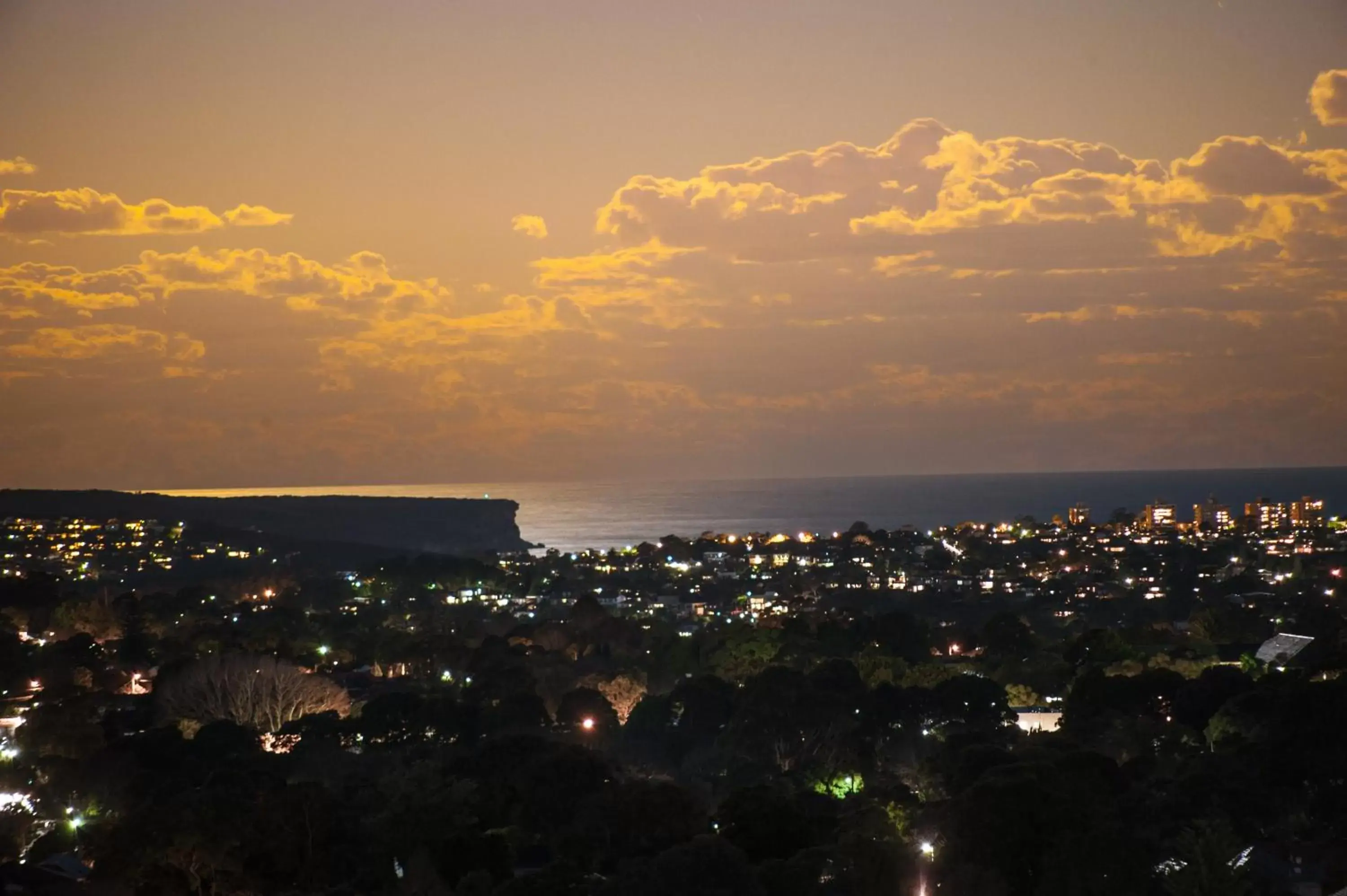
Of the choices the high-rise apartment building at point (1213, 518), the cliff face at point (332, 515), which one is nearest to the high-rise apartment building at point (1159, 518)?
the high-rise apartment building at point (1213, 518)

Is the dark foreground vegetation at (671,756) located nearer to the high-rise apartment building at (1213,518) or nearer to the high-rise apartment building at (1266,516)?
the high-rise apartment building at (1266,516)

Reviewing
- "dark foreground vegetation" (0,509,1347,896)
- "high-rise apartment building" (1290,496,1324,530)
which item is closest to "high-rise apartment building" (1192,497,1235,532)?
"high-rise apartment building" (1290,496,1324,530)

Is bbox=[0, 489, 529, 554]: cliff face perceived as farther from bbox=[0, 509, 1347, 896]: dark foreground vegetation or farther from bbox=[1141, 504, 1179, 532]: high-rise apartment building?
bbox=[0, 509, 1347, 896]: dark foreground vegetation

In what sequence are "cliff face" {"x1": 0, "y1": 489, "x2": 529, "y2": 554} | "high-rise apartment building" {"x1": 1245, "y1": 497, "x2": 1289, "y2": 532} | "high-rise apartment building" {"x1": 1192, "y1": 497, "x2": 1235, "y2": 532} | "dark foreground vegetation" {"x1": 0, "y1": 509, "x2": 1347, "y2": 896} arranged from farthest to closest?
"cliff face" {"x1": 0, "y1": 489, "x2": 529, "y2": 554}
"high-rise apartment building" {"x1": 1192, "y1": 497, "x2": 1235, "y2": 532}
"high-rise apartment building" {"x1": 1245, "y1": 497, "x2": 1289, "y2": 532}
"dark foreground vegetation" {"x1": 0, "y1": 509, "x2": 1347, "y2": 896}

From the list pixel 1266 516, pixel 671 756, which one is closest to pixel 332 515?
pixel 1266 516

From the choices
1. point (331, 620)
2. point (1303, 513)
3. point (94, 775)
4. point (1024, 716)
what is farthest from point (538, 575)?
point (1303, 513)

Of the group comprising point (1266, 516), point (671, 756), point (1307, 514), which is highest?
point (1307, 514)

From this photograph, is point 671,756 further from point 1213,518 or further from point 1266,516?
point 1213,518

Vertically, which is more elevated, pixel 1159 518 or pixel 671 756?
pixel 1159 518
